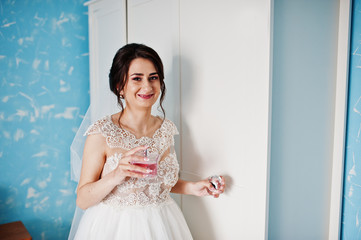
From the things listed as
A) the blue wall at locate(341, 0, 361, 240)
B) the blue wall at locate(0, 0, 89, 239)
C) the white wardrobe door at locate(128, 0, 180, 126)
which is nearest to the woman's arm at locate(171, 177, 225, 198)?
the white wardrobe door at locate(128, 0, 180, 126)

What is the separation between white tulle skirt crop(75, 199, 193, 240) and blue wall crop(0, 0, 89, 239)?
0.98 metres

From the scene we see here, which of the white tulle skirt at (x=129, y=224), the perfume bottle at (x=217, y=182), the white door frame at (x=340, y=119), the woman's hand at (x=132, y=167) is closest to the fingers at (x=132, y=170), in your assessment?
the woman's hand at (x=132, y=167)

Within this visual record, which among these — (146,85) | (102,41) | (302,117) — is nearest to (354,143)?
(302,117)

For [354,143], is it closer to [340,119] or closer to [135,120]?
[340,119]

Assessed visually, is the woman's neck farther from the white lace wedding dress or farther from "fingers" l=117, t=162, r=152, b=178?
"fingers" l=117, t=162, r=152, b=178

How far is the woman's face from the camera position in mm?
→ 1376

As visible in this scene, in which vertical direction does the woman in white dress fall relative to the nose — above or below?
below

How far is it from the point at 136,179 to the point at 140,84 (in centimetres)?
46

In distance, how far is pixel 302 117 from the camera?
1.42 metres

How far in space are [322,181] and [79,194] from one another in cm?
129

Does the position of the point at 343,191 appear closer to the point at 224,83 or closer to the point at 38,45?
the point at 224,83

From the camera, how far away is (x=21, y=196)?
2.13 metres

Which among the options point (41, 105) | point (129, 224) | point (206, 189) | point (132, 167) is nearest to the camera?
point (132, 167)

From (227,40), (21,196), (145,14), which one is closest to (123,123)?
(227,40)
